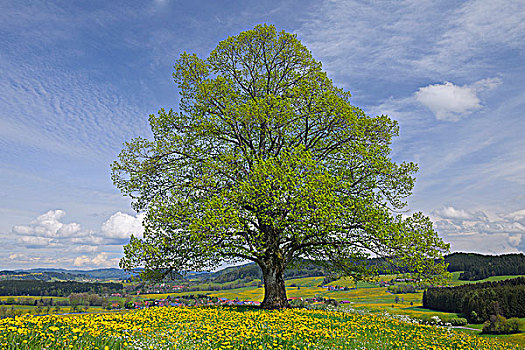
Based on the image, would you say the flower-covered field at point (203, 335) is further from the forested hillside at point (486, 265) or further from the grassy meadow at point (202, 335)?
the forested hillside at point (486, 265)

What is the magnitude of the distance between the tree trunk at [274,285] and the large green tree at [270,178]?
7 cm

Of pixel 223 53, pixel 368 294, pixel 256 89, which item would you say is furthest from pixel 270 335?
pixel 368 294

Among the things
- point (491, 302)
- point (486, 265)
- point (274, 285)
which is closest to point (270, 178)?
point (274, 285)

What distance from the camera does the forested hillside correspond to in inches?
3206

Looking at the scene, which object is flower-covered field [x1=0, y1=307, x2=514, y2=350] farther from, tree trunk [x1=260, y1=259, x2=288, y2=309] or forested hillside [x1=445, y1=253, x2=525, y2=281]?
forested hillside [x1=445, y1=253, x2=525, y2=281]

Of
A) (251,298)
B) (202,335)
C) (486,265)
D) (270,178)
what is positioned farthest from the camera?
(486,265)

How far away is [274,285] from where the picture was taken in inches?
894

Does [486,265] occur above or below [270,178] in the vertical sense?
below

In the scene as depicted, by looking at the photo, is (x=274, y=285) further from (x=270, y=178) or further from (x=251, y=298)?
(x=251, y=298)

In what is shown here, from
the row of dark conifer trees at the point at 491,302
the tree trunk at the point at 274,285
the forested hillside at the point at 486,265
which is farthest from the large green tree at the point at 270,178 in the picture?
the forested hillside at the point at 486,265

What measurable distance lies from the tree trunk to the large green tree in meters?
0.07

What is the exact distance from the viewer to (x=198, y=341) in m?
9.52

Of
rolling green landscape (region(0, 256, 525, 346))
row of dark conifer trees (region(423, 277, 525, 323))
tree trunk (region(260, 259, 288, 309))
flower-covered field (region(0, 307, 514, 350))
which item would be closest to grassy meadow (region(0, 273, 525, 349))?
flower-covered field (region(0, 307, 514, 350))

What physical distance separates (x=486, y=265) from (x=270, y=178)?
308 feet
